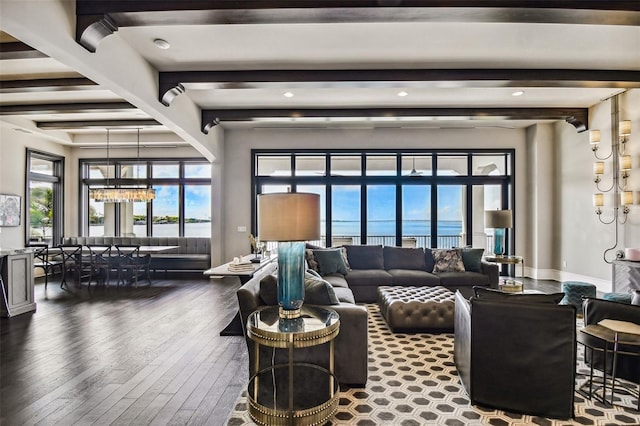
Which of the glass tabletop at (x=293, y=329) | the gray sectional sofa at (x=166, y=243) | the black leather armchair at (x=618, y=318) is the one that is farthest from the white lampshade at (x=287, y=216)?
the gray sectional sofa at (x=166, y=243)

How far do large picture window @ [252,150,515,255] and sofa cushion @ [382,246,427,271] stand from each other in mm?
1931

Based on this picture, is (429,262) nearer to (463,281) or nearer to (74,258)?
(463,281)

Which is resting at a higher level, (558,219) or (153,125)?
(153,125)

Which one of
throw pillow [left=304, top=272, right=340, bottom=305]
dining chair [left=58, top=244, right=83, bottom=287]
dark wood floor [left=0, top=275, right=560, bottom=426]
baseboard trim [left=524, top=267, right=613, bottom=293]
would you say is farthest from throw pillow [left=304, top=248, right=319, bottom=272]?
baseboard trim [left=524, top=267, right=613, bottom=293]

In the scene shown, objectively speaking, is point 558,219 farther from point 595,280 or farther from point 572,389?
point 572,389

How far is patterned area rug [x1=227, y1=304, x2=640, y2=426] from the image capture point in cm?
229

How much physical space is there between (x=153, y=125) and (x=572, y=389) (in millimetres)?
7753

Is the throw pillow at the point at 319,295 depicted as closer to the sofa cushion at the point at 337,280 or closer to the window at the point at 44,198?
the sofa cushion at the point at 337,280

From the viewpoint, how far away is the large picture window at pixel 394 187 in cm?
795

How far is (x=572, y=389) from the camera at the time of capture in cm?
226

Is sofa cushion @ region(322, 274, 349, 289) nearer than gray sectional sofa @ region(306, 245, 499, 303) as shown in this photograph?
Yes

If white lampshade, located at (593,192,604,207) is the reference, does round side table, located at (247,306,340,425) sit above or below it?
below

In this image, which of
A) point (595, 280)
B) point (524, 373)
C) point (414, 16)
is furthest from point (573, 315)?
point (595, 280)

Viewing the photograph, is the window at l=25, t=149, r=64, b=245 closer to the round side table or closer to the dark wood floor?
the dark wood floor
